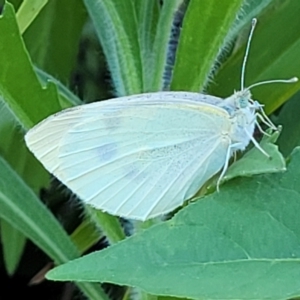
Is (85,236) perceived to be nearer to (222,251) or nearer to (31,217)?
(31,217)

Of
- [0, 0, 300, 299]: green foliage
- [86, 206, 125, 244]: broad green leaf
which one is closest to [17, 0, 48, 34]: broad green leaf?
[0, 0, 300, 299]: green foliage

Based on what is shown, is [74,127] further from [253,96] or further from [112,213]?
[253,96]

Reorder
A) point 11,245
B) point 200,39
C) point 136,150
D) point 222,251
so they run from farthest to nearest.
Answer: point 11,245, point 136,150, point 200,39, point 222,251

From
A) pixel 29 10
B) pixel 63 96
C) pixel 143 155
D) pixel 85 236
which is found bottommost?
pixel 85 236

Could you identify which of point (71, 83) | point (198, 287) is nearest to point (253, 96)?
point (71, 83)

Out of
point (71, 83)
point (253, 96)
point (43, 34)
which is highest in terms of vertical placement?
point (43, 34)

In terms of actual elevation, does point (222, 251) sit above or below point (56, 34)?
below

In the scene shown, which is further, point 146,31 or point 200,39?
point 146,31

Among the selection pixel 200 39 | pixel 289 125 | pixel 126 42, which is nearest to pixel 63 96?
pixel 126 42

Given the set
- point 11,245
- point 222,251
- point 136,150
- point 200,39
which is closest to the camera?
point 222,251
